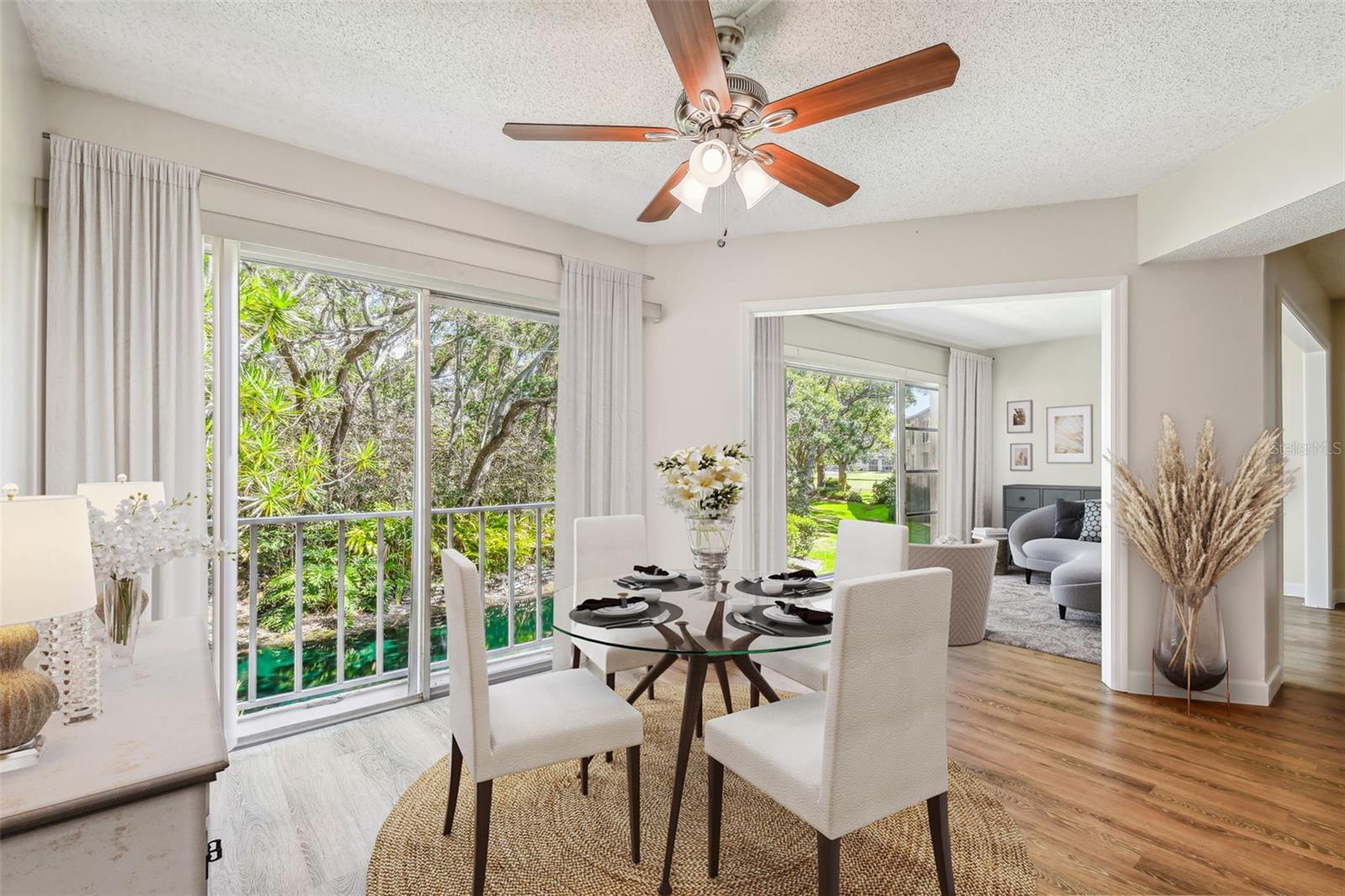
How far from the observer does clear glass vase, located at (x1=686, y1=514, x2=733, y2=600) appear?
2.45m

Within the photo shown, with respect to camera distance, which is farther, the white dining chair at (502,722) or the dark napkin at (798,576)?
the dark napkin at (798,576)

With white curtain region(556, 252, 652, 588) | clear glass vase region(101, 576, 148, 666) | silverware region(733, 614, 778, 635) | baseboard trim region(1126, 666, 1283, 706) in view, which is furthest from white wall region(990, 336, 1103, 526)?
clear glass vase region(101, 576, 148, 666)

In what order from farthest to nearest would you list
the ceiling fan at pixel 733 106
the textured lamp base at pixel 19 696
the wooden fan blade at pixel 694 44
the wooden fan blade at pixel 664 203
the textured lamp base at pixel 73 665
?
1. the wooden fan blade at pixel 664 203
2. the ceiling fan at pixel 733 106
3. the wooden fan blade at pixel 694 44
4. the textured lamp base at pixel 73 665
5. the textured lamp base at pixel 19 696

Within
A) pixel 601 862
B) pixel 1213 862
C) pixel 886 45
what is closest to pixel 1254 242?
pixel 886 45

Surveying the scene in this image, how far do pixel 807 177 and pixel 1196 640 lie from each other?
3.05m

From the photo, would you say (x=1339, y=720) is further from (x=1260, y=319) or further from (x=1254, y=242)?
(x=1254, y=242)

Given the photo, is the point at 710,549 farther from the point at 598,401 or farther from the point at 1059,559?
the point at 1059,559

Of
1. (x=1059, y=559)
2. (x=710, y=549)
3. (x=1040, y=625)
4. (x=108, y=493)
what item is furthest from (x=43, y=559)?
(x=1059, y=559)

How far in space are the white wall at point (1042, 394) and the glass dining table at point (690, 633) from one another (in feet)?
19.3

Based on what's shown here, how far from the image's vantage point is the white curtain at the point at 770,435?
4.71m

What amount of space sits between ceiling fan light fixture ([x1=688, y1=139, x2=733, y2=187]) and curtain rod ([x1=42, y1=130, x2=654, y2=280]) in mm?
1914

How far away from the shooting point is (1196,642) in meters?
3.17

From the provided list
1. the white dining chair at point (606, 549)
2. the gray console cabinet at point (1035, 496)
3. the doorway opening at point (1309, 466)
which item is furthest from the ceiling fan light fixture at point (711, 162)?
the gray console cabinet at point (1035, 496)

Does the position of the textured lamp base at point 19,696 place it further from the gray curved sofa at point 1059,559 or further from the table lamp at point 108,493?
the gray curved sofa at point 1059,559
